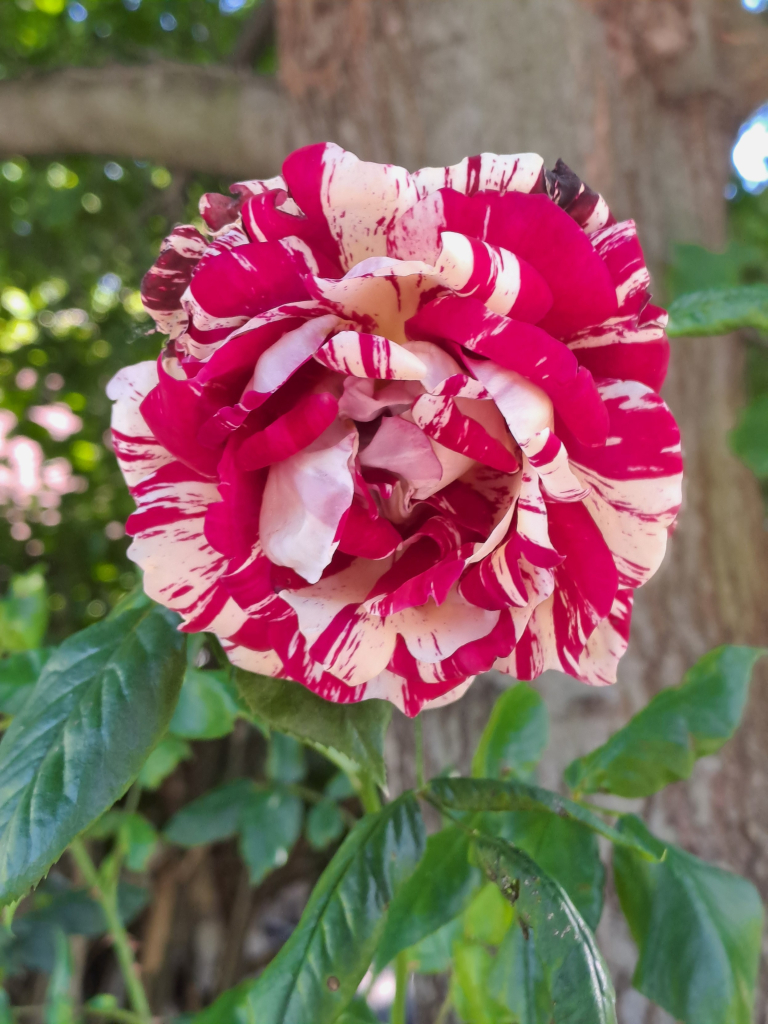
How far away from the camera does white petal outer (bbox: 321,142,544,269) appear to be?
0.21m

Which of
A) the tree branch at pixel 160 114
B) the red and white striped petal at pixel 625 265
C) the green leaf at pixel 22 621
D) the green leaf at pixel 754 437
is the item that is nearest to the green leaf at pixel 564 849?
the red and white striped petal at pixel 625 265

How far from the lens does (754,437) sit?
845mm

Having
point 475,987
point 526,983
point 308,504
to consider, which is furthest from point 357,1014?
point 308,504

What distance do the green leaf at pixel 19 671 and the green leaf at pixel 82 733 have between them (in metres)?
0.15

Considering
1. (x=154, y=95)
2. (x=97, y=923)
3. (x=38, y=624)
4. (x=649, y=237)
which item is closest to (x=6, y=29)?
(x=154, y=95)

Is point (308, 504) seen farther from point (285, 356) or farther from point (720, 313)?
point (720, 313)

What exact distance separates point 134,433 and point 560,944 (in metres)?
0.24

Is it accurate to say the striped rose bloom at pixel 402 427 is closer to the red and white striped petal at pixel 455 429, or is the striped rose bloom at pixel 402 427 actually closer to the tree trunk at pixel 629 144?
the red and white striped petal at pixel 455 429

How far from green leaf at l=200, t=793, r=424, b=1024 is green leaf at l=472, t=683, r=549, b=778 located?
0.11m

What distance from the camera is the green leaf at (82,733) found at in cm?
23

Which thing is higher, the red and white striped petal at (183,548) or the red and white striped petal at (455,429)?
the red and white striped petal at (455,429)

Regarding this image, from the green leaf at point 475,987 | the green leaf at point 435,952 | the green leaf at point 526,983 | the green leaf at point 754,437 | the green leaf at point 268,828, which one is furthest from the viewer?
Answer: the green leaf at point 754,437

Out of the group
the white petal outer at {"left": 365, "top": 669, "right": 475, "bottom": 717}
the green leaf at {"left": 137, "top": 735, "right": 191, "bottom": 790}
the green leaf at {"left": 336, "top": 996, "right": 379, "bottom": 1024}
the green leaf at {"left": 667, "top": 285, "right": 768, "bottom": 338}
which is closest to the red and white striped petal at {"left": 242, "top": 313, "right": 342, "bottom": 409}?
the white petal outer at {"left": 365, "top": 669, "right": 475, "bottom": 717}

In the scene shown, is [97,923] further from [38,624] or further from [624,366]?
[624,366]
